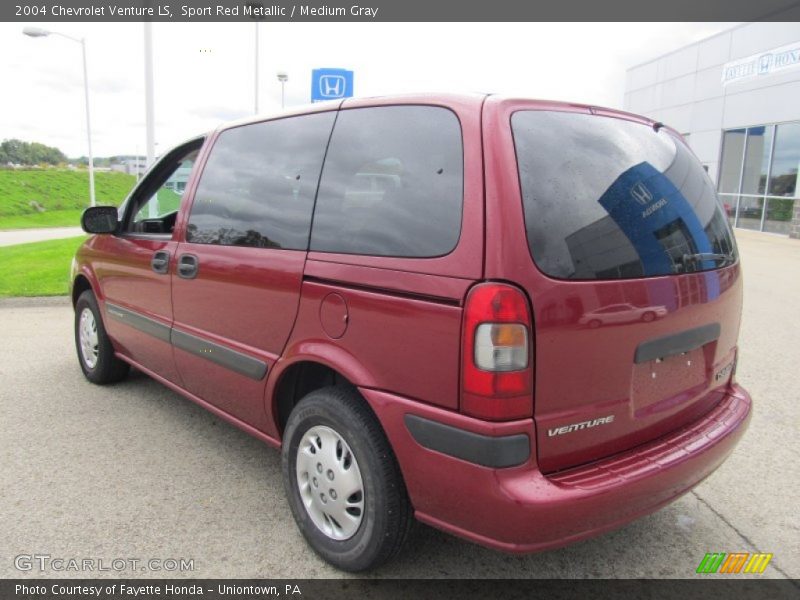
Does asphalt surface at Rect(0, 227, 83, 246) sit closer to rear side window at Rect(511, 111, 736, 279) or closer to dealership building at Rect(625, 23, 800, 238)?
rear side window at Rect(511, 111, 736, 279)

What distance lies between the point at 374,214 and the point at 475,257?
1.77 feet

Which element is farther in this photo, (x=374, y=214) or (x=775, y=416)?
(x=775, y=416)

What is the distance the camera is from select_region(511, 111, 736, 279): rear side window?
201 cm

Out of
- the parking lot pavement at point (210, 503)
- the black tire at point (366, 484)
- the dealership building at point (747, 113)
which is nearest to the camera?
the black tire at point (366, 484)

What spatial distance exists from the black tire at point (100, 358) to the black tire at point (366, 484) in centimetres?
267

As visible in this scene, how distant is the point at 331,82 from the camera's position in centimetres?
905

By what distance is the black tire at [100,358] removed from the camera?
178 inches

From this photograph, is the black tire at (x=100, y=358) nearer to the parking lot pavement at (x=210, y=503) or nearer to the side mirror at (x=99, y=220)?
the parking lot pavement at (x=210, y=503)

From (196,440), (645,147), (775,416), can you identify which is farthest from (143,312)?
(775,416)

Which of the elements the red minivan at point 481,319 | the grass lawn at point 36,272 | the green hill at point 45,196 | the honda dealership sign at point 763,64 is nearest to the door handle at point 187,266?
the red minivan at point 481,319

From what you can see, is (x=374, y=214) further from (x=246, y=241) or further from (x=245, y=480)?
(x=245, y=480)

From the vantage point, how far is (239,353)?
293cm

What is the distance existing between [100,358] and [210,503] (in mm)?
2142

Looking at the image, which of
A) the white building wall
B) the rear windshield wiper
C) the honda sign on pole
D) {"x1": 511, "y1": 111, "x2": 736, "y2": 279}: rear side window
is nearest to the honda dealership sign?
the white building wall
